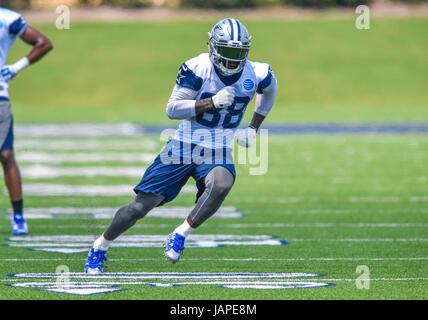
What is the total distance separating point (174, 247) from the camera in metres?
5.37

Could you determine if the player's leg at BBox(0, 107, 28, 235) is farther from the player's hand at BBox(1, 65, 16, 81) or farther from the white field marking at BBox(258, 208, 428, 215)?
the white field marking at BBox(258, 208, 428, 215)

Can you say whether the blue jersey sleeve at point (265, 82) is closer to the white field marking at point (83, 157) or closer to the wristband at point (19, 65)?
the wristband at point (19, 65)

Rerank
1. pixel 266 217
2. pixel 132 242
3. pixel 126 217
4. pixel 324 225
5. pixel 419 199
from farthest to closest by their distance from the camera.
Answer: pixel 419 199, pixel 266 217, pixel 324 225, pixel 132 242, pixel 126 217

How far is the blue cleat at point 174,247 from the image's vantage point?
5.33 meters

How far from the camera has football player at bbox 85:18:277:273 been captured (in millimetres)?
5383

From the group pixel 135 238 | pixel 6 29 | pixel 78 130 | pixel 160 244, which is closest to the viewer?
pixel 160 244

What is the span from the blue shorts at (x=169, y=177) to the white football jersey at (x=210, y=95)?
0.15 m

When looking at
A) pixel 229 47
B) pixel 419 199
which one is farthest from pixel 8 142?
pixel 419 199

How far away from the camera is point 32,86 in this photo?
33.9 meters

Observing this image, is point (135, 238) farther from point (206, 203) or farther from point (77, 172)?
point (77, 172)

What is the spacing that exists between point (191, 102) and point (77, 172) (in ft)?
23.8

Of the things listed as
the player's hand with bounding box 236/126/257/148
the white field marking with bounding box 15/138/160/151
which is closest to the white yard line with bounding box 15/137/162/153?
the white field marking with bounding box 15/138/160/151

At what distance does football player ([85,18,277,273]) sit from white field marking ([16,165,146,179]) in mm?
6343

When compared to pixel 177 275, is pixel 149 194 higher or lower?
higher
